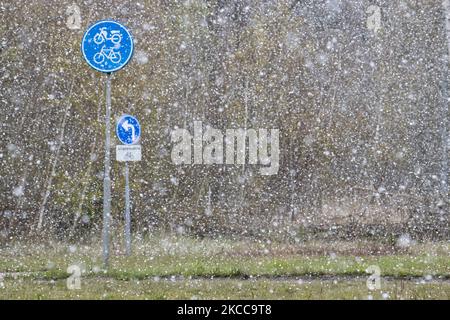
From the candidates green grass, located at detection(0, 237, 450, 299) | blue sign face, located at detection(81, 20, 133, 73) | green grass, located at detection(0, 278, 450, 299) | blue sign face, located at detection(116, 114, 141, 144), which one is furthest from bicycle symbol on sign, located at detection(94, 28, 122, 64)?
green grass, located at detection(0, 278, 450, 299)

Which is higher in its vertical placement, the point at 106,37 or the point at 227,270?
the point at 106,37

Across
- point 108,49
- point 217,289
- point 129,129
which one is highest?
point 108,49

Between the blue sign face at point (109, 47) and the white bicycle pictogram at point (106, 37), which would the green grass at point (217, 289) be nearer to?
the blue sign face at point (109, 47)

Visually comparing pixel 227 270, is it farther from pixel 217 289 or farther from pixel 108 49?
pixel 108 49

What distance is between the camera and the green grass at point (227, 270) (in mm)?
9469

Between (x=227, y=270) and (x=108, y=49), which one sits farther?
(x=108, y=49)

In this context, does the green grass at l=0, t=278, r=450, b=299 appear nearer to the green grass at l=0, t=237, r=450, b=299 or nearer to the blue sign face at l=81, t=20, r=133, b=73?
the green grass at l=0, t=237, r=450, b=299

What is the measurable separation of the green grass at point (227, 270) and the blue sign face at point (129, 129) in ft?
7.75

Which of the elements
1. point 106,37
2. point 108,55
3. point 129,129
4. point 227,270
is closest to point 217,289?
point 227,270

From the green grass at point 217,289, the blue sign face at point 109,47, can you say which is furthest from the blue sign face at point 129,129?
the green grass at point 217,289

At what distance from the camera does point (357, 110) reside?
1995cm

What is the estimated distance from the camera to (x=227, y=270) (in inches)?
442

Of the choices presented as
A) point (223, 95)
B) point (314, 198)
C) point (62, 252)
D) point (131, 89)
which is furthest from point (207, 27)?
point (62, 252)

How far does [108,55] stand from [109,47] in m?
0.16
